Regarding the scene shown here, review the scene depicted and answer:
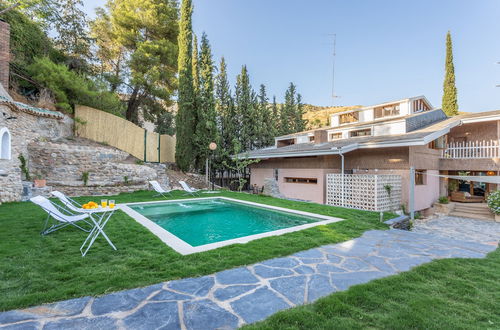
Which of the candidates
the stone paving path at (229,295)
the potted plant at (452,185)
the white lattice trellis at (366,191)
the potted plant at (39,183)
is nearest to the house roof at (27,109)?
the potted plant at (39,183)

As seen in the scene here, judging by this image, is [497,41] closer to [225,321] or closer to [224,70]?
[224,70]

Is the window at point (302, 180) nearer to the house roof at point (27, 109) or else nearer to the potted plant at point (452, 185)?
the potted plant at point (452, 185)

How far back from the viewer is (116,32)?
16.3m

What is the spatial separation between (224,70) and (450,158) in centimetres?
1771

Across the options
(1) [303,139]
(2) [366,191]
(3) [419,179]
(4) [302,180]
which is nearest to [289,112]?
(1) [303,139]

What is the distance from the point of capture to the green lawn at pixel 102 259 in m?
2.72

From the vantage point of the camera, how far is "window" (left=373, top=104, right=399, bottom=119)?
56.2 feet

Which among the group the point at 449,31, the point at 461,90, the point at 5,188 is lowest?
the point at 5,188

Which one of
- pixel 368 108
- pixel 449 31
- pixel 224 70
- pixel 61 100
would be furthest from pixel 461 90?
pixel 61 100

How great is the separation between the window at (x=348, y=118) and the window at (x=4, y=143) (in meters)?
19.9

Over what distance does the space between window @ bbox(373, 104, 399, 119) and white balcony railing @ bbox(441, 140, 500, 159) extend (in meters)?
4.70

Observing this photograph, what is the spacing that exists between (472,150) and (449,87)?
613 inches

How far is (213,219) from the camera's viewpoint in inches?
307

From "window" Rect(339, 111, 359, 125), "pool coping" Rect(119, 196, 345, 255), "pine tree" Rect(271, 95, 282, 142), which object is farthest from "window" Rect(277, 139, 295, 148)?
"pool coping" Rect(119, 196, 345, 255)
